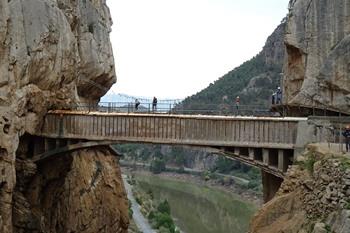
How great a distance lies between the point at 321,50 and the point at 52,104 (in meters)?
11.8

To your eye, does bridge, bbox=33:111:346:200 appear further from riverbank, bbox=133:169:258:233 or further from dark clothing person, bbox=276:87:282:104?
riverbank, bbox=133:169:258:233

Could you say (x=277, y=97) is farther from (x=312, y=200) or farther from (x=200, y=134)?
(x=312, y=200)

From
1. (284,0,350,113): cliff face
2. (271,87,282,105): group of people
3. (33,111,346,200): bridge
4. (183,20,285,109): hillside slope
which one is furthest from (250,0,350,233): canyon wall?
(183,20,285,109): hillside slope

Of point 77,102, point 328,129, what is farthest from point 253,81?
point 328,129

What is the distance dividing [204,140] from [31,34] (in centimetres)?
822

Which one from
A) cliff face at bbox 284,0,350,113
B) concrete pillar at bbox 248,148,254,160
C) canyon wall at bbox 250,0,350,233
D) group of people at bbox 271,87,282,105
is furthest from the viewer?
group of people at bbox 271,87,282,105

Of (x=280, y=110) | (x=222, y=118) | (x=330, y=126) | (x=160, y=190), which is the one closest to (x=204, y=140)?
(x=222, y=118)

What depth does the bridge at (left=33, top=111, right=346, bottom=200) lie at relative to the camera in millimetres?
18156

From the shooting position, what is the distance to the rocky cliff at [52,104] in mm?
19141

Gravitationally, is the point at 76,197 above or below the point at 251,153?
below

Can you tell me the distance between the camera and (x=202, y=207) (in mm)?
69812

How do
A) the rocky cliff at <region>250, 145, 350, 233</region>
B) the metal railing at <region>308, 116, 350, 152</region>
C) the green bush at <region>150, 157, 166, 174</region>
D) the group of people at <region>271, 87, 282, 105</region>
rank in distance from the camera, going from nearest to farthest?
the rocky cliff at <region>250, 145, 350, 233</region>
the metal railing at <region>308, 116, 350, 152</region>
the group of people at <region>271, 87, 282, 105</region>
the green bush at <region>150, 157, 166, 174</region>

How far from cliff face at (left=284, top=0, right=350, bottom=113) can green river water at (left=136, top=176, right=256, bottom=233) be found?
122 ft

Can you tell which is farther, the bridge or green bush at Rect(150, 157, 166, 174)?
green bush at Rect(150, 157, 166, 174)
